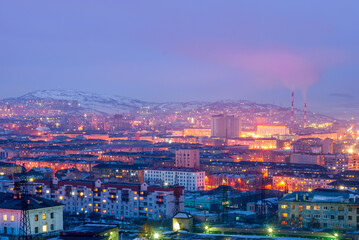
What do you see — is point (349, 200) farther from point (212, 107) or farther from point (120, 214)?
point (212, 107)

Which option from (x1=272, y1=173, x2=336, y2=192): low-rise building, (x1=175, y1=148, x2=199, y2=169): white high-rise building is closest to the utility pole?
(x1=272, y1=173, x2=336, y2=192): low-rise building

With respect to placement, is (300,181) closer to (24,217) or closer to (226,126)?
(24,217)

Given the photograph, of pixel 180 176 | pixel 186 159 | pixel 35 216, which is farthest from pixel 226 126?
pixel 35 216

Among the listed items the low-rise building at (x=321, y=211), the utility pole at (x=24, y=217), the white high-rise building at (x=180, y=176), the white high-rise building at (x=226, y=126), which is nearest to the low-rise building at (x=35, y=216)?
the utility pole at (x=24, y=217)

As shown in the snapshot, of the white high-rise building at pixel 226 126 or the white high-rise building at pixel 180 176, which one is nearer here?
the white high-rise building at pixel 180 176

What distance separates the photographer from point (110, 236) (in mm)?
10578

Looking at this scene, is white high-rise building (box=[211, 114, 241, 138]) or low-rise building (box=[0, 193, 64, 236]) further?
white high-rise building (box=[211, 114, 241, 138])

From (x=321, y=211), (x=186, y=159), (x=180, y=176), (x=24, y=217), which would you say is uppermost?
(x=186, y=159)

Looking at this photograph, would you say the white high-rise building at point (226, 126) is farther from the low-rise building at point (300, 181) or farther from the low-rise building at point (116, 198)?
the low-rise building at point (116, 198)

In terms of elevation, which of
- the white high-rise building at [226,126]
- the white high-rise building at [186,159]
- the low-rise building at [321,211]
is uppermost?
the white high-rise building at [226,126]

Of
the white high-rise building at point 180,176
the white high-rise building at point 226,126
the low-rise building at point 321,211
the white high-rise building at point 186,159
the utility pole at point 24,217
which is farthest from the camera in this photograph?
the white high-rise building at point 226,126

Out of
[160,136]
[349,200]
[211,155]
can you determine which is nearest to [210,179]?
[211,155]

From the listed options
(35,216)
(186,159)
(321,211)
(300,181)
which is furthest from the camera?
(186,159)

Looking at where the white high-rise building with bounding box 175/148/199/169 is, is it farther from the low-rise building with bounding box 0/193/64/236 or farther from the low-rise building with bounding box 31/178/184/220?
the low-rise building with bounding box 0/193/64/236
